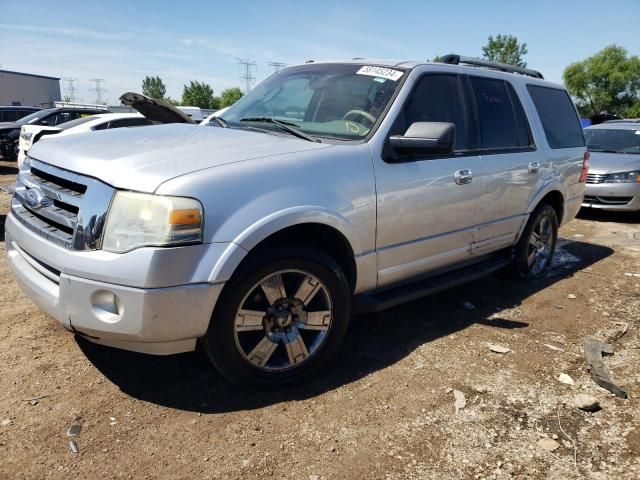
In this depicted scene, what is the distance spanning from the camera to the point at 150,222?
2357 mm

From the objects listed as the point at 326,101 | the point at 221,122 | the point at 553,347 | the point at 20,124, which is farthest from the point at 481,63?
the point at 20,124

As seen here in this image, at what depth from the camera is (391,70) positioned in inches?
141

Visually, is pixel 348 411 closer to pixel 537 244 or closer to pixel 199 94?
pixel 537 244

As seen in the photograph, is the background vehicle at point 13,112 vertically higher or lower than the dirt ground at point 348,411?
higher

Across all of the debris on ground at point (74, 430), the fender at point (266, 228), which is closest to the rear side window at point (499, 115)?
the fender at point (266, 228)

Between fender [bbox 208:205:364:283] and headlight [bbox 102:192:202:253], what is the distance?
172 mm

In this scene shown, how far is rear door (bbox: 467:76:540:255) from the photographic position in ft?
13.3

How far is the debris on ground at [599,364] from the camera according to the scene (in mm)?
3130

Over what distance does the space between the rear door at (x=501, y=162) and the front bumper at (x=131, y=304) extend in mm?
2418

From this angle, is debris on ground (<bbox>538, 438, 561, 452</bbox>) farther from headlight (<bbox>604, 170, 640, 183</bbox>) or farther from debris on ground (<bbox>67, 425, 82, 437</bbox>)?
headlight (<bbox>604, 170, 640, 183</bbox>)

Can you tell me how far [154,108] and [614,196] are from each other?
294 inches

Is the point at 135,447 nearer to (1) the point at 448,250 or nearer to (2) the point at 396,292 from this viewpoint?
(2) the point at 396,292

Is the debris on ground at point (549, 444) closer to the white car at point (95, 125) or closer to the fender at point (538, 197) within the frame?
the fender at point (538, 197)

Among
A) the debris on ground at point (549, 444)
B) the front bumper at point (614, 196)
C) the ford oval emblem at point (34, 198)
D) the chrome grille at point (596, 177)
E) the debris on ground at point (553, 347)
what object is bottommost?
the debris on ground at point (553, 347)
